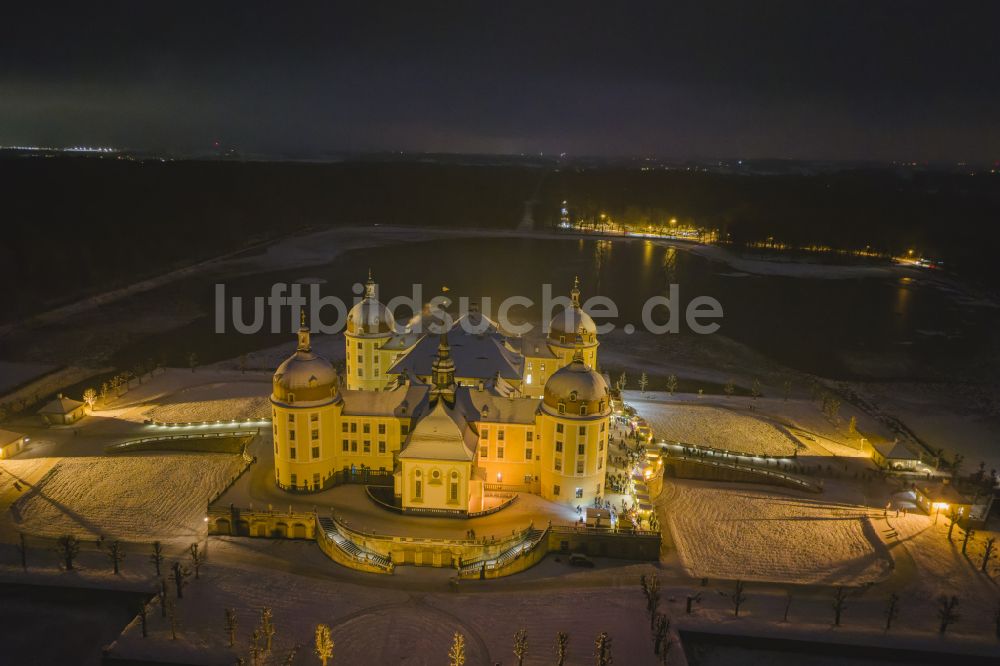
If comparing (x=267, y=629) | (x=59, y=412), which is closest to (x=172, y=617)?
(x=267, y=629)

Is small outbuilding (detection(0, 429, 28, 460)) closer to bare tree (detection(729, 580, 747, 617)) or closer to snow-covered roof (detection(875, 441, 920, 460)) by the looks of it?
bare tree (detection(729, 580, 747, 617))

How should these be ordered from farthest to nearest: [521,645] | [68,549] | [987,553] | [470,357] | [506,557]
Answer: [470,357]
[987,553]
[506,557]
[68,549]
[521,645]

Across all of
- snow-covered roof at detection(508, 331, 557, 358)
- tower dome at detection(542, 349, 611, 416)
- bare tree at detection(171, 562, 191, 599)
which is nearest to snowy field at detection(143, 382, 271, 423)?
snow-covered roof at detection(508, 331, 557, 358)

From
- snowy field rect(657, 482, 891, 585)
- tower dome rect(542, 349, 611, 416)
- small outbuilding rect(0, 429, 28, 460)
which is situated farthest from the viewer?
small outbuilding rect(0, 429, 28, 460)

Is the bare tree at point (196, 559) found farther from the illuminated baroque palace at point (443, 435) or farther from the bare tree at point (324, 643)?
the bare tree at point (324, 643)

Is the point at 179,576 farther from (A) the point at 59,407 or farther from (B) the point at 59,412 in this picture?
(A) the point at 59,407

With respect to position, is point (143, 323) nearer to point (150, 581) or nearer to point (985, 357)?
point (150, 581)

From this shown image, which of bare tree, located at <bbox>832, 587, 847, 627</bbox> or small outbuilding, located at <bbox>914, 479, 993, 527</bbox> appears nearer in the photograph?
bare tree, located at <bbox>832, 587, 847, 627</bbox>
